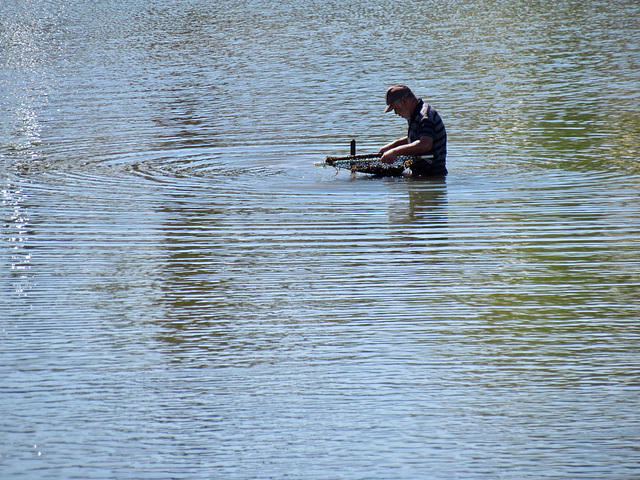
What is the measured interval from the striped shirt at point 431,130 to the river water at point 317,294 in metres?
0.26

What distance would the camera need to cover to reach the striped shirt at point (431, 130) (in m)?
10.8

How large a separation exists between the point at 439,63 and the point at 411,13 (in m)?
8.39

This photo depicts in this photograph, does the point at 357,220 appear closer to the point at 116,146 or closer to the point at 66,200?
the point at 66,200

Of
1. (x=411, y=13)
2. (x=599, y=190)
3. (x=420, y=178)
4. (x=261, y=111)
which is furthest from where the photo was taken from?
(x=411, y=13)

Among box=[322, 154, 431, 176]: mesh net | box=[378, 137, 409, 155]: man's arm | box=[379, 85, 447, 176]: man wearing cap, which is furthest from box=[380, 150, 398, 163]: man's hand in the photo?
box=[378, 137, 409, 155]: man's arm

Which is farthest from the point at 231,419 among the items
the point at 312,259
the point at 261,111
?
the point at 261,111

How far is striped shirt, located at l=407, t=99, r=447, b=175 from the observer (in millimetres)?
10750

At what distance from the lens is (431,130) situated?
424 inches

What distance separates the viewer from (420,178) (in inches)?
442

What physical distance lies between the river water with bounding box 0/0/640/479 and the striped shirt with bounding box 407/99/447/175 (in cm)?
26

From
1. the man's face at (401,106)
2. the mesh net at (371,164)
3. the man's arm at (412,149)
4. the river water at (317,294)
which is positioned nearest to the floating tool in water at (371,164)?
the mesh net at (371,164)

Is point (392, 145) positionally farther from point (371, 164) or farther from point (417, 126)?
point (417, 126)

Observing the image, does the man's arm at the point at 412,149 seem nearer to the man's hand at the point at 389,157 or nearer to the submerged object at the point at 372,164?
A: the man's hand at the point at 389,157

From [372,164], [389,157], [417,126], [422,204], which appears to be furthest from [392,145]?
[422,204]
